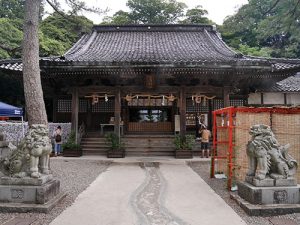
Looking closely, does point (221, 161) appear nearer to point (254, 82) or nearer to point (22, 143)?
point (22, 143)

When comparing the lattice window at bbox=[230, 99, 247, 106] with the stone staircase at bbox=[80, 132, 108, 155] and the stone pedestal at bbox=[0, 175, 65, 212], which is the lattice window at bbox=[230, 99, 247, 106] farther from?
the stone pedestal at bbox=[0, 175, 65, 212]

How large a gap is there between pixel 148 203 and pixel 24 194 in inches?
95.0

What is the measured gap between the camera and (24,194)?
19.5ft

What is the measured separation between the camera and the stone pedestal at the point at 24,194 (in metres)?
5.73

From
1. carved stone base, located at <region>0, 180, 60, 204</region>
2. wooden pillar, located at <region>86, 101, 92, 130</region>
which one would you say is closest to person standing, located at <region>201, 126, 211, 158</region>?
wooden pillar, located at <region>86, 101, 92, 130</region>

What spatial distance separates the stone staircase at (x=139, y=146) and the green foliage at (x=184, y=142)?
720 mm

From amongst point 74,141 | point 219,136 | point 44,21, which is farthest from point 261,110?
point 44,21

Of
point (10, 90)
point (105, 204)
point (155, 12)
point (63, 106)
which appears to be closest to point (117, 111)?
point (63, 106)

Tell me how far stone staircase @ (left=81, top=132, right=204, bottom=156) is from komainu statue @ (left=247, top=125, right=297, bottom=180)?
31.5 ft

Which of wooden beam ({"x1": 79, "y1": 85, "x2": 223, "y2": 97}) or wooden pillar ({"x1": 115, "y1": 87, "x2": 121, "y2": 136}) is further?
wooden beam ({"x1": 79, "y1": 85, "x2": 223, "y2": 97})

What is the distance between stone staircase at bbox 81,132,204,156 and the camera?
1588cm

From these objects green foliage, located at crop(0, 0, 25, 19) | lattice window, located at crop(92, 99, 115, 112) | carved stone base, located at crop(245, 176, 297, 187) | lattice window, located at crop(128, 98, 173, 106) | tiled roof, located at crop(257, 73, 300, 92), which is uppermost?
green foliage, located at crop(0, 0, 25, 19)

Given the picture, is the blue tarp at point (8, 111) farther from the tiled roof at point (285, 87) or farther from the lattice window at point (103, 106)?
the tiled roof at point (285, 87)

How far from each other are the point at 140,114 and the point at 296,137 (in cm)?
1376
